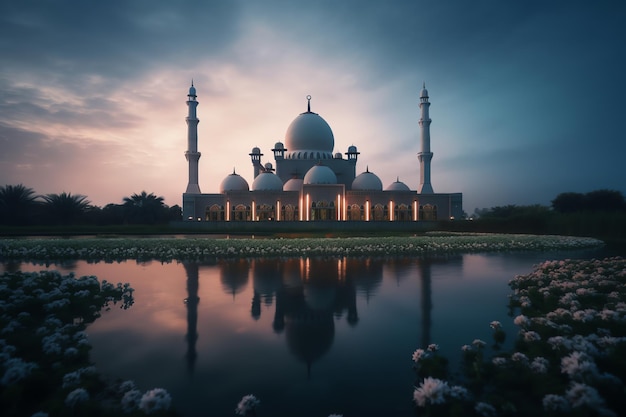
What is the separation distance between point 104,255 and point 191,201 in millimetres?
27385

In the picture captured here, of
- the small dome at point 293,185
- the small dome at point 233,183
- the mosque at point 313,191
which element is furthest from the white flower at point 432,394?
the small dome at point 233,183

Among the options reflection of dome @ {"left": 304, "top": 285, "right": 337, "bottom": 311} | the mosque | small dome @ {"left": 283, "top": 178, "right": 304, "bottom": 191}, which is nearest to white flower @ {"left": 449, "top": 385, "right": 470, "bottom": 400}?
reflection of dome @ {"left": 304, "top": 285, "right": 337, "bottom": 311}

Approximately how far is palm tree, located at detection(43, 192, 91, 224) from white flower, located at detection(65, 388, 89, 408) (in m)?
39.9

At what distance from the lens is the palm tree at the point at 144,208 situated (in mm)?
40906

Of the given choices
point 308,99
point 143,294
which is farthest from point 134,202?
point 143,294

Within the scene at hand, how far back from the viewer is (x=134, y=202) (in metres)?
41.6

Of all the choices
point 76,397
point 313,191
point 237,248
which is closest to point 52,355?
point 76,397

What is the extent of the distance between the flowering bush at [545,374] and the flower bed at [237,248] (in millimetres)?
10070

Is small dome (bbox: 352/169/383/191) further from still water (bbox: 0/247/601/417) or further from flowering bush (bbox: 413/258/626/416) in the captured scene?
flowering bush (bbox: 413/258/626/416)

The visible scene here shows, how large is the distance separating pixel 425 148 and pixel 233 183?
24.7m

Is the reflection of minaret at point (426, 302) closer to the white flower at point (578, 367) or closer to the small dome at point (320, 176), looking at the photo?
the white flower at point (578, 367)

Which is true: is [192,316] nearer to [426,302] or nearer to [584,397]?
[426,302]

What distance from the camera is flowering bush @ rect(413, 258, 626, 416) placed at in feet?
9.59

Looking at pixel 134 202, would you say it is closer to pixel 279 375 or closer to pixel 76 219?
pixel 76 219
